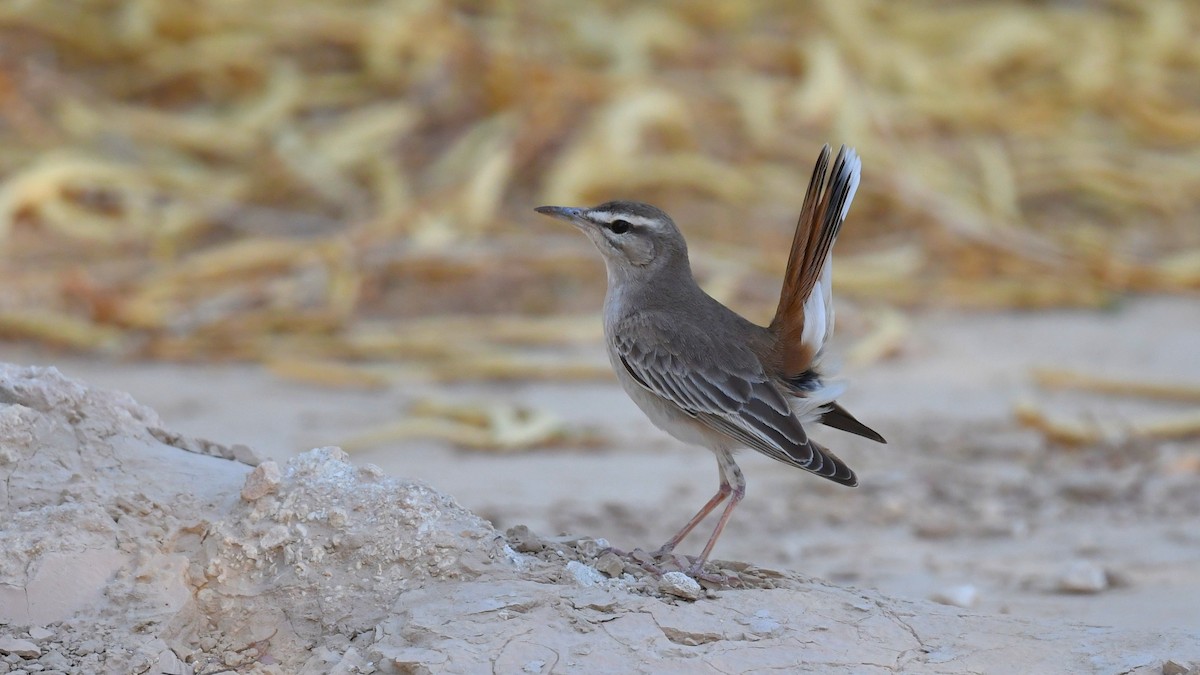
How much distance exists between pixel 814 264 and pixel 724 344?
0.41m

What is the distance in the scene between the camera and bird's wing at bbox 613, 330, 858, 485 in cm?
443

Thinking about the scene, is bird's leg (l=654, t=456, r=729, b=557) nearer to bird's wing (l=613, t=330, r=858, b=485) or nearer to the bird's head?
bird's wing (l=613, t=330, r=858, b=485)

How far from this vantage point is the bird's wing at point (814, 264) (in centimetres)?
450

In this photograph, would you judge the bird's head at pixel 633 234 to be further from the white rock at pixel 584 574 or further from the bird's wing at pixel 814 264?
the white rock at pixel 584 574

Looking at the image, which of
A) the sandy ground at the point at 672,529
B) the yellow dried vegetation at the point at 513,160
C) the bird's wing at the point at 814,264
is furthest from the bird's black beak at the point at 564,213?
the yellow dried vegetation at the point at 513,160

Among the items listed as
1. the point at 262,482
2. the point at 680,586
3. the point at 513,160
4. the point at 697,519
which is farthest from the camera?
the point at 513,160

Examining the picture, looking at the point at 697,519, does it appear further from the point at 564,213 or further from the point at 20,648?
the point at 20,648

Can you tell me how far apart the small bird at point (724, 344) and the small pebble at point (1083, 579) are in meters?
1.07

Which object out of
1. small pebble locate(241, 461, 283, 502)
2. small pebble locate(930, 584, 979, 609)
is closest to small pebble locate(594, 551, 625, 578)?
small pebble locate(241, 461, 283, 502)

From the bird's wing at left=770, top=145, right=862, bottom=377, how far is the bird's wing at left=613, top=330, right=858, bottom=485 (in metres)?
0.14

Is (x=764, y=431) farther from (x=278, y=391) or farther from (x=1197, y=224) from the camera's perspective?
(x=1197, y=224)

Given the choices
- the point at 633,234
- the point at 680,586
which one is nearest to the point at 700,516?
the point at 680,586

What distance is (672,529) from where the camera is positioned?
6.00 meters

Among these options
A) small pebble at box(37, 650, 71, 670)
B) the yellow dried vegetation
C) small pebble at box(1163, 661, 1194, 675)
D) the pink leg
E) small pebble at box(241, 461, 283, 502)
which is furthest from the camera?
the yellow dried vegetation
